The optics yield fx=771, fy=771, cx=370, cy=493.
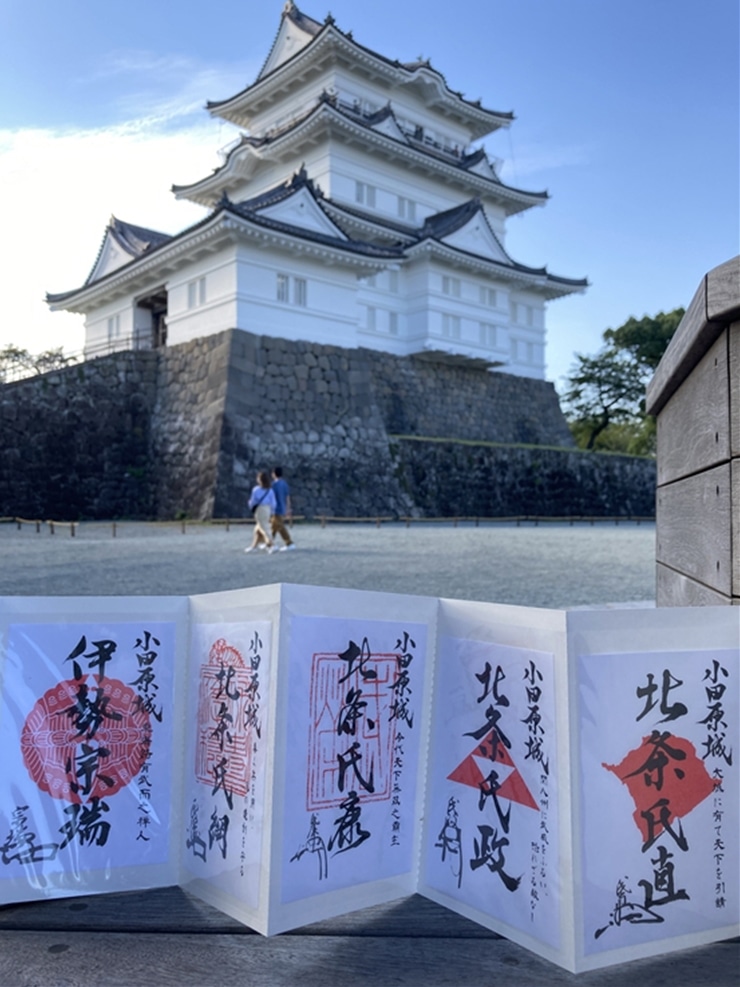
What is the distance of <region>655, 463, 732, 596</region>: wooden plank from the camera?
1559 millimetres

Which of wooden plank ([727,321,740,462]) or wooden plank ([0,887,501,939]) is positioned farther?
wooden plank ([727,321,740,462])

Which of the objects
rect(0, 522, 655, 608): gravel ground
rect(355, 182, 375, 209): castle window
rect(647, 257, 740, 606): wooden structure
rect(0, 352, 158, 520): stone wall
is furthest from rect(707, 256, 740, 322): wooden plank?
rect(355, 182, 375, 209): castle window

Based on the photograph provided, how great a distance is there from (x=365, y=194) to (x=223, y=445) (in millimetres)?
10774


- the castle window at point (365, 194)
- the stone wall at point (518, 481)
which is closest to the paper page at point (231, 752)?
the stone wall at point (518, 481)

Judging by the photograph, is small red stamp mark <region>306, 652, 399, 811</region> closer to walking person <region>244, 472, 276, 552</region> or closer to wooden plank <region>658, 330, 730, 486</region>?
wooden plank <region>658, 330, 730, 486</region>

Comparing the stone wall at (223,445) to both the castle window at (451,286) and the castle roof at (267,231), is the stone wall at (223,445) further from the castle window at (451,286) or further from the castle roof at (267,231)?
the castle window at (451,286)

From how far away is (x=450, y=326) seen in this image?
23.0 meters

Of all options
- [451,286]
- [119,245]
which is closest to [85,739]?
[119,245]

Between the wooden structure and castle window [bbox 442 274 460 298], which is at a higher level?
castle window [bbox 442 274 460 298]

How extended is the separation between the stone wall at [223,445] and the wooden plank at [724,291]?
574 inches

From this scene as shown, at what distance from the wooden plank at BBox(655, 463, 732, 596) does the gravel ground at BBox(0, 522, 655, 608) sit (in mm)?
2266

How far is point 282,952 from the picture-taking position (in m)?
1.17

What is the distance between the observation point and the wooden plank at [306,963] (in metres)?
1.09

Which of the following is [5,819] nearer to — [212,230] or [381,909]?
[381,909]
